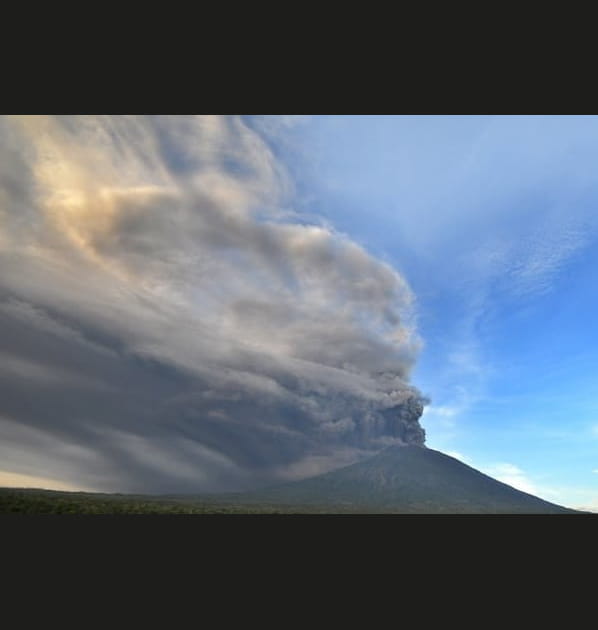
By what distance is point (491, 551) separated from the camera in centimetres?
7456

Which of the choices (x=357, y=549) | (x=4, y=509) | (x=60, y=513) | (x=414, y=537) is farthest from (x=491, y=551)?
(x=4, y=509)

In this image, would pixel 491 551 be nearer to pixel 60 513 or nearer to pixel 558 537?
Answer: pixel 558 537

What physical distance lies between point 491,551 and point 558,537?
74.8 feet

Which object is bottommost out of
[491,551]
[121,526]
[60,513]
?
[491,551]

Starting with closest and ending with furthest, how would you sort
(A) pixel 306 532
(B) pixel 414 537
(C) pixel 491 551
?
1. (C) pixel 491 551
2. (B) pixel 414 537
3. (A) pixel 306 532

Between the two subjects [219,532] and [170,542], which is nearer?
[170,542]

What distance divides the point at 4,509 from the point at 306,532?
135m

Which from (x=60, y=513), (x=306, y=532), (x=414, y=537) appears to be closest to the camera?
(x=414, y=537)

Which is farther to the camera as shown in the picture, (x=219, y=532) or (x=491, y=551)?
(x=219, y=532)

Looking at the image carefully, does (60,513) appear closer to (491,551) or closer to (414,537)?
(414,537)

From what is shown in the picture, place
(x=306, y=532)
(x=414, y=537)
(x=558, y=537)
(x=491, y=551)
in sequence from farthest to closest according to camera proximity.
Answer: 1. (x=306, y=532)
2. (x=558, y=537)
3. (x=414, y=537)
4. (x=491, y=551)

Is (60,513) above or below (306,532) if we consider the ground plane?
above

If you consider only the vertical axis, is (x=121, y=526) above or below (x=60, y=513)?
below

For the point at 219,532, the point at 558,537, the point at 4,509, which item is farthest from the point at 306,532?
the point at 4,509
